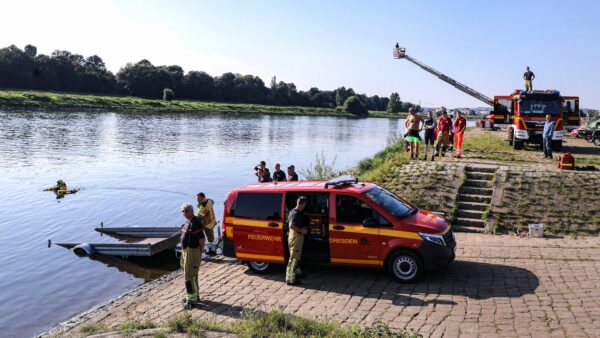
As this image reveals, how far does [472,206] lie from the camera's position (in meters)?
15.0

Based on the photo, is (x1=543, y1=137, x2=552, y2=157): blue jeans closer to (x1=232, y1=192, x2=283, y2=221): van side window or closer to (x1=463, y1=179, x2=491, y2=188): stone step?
(x1=463, y1=179, x2=491, y2=188): stone step

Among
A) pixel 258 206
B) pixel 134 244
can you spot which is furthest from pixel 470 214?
pixel 134 244

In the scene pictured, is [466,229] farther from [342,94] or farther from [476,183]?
[342,94]

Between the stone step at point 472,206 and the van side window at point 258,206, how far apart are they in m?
6.45

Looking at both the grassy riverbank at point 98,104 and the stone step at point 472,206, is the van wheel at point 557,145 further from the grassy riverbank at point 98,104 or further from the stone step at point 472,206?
the grassy riverbank at point 98,104

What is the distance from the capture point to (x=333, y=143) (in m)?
53.0

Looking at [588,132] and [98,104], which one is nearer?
[588,132]

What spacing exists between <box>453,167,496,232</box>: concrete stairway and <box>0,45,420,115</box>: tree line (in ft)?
334

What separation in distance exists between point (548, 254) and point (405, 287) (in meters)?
3.93

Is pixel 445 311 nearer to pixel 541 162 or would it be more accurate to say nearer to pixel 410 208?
pixel 410 208

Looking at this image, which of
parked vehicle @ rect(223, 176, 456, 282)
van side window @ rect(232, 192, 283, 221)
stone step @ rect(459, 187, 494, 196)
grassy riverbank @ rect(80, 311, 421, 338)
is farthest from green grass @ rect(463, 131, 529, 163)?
grassy riverbank @ rect(80, 311, 421, 338)

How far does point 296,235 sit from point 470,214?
6.52 metres

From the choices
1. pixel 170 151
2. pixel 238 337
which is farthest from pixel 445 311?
pixel 170 151

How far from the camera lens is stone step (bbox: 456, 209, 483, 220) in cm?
1459
